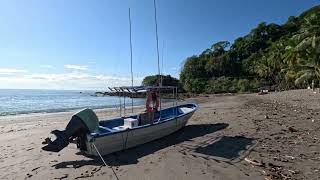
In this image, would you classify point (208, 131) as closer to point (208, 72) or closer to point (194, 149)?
point (194, 149)

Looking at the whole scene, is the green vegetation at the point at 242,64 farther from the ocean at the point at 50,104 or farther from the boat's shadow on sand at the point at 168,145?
the boat's shadow on sand at the point at 168,145

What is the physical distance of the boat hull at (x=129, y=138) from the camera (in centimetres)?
1047

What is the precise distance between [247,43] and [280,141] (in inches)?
3217

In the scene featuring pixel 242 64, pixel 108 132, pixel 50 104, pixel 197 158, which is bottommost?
pixel 197 158

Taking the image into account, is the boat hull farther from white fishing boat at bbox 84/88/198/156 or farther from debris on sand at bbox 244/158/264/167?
debris on sand at bbox 244/158/264/167

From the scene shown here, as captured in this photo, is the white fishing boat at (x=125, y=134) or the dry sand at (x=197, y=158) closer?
the dry sand at (x=197, y=158)

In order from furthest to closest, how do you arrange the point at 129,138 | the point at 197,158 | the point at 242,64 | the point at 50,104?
the point at 242,64 → the point at 50,104 → the point at 129,138 → the point at 197,158

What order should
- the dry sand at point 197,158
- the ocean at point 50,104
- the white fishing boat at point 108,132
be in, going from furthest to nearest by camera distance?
1. the ocean at point 50,104
2. the white fishing boat at point 108,132
3. the dry sand at point 197,158

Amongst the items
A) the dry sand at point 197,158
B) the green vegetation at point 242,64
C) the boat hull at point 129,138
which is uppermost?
the green vegetation at point 242,64

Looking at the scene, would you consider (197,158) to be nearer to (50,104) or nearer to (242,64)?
(50,104)

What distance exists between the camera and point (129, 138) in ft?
37.8

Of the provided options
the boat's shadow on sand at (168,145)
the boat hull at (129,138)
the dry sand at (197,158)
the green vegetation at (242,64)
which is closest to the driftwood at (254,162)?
the dry sand at (197,158)

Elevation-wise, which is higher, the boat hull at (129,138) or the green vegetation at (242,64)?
the green vegetation at (242,64)

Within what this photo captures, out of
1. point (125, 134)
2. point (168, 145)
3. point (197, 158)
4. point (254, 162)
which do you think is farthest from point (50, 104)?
point (254, 162)
